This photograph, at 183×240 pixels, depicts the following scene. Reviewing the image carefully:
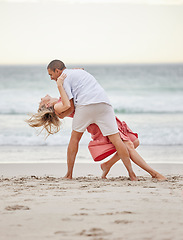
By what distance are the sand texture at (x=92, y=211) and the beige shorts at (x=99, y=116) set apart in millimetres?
651

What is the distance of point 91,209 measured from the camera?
3531mm

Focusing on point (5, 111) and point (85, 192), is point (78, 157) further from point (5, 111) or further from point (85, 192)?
point (5, 111)

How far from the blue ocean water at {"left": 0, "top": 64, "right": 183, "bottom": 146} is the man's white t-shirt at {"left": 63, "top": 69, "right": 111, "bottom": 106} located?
495cm

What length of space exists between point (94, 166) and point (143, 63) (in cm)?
2546

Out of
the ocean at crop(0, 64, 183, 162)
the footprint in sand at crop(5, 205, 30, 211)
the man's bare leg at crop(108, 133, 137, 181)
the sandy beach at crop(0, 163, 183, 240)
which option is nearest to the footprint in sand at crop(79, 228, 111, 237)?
the sandy beach at crop(0, 163, 183, 240)

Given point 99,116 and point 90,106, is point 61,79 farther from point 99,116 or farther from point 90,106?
point 99,116

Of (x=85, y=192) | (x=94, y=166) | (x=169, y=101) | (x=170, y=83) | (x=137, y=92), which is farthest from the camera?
(x=170, y=83)

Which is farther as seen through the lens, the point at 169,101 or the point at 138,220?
the point at 169,101

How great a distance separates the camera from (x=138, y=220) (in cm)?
323

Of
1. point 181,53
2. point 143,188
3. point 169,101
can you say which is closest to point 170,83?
point 181,53

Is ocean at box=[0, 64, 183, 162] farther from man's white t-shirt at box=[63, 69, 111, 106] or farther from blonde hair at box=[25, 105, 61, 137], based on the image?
man's white t-shirt at box=[63, 69, 111, 106]

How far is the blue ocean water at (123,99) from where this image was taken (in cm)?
1085

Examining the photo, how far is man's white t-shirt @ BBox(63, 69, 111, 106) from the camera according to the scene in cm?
496

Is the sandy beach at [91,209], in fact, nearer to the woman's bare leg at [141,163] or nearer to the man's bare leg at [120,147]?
the woman's bare leg at [141,163]
